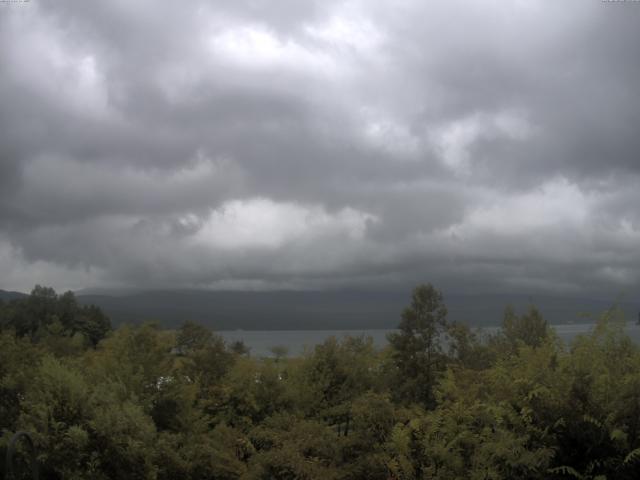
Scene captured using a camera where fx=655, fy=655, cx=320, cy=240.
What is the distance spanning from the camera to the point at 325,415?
69.4ft

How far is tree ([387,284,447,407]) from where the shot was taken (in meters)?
30.8

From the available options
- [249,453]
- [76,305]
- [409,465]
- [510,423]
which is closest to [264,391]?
[249,453]

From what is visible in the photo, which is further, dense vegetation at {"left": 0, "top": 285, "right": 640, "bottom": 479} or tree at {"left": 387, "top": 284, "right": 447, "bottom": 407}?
tree at {"left": 387, "top": 284, "right": 447, "bottom": 407}

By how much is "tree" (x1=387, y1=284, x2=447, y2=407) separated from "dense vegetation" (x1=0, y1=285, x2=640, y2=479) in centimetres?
555

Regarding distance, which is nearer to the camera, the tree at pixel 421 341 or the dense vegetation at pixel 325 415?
the dense vegetation at pixel 325 415

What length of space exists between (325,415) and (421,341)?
12115 mm

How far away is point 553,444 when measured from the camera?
8.84 metres

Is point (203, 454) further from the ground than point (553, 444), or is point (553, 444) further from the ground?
point (553, 444)

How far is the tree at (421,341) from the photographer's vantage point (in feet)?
101

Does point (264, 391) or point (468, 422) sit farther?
point (264, 391)

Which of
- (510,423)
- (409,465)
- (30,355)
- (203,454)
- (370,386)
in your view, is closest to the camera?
(510,423)

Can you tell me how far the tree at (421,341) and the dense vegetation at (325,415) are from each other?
5.55 m

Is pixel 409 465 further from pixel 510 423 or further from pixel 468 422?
pixel 510 423

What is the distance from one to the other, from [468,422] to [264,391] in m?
11.6
